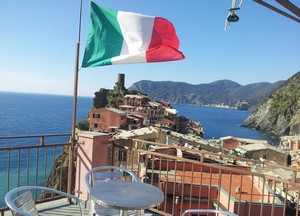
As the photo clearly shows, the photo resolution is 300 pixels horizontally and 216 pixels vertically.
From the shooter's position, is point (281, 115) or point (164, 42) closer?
point (164, 42)

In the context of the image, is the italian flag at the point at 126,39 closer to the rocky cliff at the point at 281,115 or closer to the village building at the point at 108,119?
the village building at the point at 108,119

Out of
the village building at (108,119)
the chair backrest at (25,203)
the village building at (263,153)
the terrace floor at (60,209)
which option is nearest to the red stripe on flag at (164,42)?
the terrace floor at (60,209)

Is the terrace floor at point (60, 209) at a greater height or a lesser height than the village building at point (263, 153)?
greater

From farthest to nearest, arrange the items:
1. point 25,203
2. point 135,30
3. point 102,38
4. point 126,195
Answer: point 135,30
point 102,38
point 126,195
point 25,203

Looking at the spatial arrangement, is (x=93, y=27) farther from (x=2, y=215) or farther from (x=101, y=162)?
(x=2, y=215)

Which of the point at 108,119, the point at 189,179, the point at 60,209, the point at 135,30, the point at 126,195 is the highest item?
the point at 135,30

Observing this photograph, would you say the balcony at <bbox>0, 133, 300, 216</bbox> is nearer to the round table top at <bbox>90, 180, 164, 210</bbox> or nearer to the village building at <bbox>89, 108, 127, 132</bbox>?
the round table top at <bbox>90, 180, 164, 210</bbox>

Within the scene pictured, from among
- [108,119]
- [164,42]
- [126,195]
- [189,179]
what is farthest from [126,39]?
[108,119]

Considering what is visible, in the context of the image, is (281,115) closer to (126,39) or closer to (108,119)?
(108,119)
